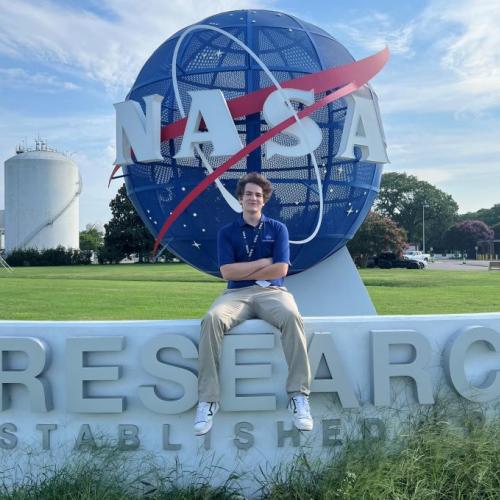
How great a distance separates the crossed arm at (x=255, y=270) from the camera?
170 inches

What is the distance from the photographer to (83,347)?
13.8 ft

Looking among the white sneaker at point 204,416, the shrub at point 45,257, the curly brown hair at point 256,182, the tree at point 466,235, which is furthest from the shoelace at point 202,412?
the tree at point 466,235

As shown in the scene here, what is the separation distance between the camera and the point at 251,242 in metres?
4.43

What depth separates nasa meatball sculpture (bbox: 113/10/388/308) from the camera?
5520 mm

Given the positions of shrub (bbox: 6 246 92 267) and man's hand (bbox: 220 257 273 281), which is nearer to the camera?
man's hand (bbox: 220 257 273 281)

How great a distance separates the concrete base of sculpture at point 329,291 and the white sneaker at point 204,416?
2.91 meters

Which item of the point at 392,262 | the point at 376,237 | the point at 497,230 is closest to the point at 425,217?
the point at 497,230

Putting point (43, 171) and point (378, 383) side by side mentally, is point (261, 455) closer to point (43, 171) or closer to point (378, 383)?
point (378, 383)

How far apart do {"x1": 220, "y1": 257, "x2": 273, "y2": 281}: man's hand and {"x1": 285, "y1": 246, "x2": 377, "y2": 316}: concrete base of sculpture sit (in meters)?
2.43

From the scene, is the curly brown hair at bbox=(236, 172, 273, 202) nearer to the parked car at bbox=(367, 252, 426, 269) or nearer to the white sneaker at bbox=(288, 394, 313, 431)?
the white sneaker at bbox=(288, 394, 313, 431)

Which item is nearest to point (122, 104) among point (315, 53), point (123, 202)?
point (315, 53)

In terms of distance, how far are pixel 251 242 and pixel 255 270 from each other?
233 mm

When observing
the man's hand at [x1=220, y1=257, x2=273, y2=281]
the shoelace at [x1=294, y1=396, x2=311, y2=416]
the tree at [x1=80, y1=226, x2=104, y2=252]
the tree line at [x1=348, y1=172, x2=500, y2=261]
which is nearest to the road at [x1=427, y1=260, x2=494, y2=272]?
the tree line at [x1=348, y1=172, x2=500, y2=261]

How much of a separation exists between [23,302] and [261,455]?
11036 millimetres
